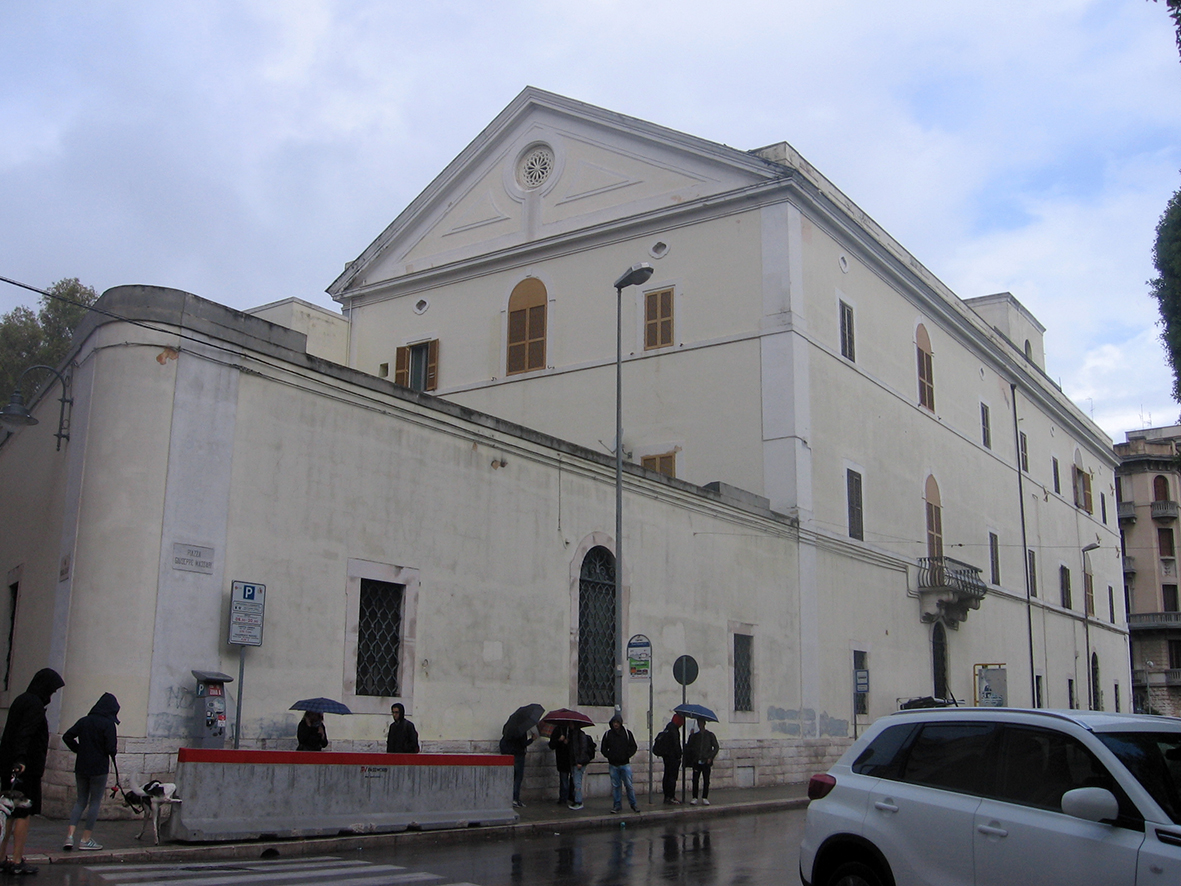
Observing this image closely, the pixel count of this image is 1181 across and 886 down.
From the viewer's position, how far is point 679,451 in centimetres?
2767

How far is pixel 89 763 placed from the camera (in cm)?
1105

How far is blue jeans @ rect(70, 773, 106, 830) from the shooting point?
11039 mm

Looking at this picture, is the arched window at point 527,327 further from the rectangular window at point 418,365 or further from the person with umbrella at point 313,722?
the person with umbrella at point 313,722

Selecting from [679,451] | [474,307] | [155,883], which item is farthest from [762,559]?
[155,883]

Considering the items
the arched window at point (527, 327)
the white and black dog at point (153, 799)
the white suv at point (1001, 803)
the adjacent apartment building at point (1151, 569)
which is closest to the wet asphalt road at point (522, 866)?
the white and black dog at point (153, 799)

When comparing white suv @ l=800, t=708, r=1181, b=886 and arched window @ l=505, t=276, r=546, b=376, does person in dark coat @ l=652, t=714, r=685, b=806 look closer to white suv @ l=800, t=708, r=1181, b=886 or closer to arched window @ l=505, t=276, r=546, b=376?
white suv @ l=800, t=708, r=1181, b=886

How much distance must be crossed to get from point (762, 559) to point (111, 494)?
14.7 meters

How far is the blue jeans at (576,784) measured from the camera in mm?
17344

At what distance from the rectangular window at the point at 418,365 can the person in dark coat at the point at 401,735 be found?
17582 mm

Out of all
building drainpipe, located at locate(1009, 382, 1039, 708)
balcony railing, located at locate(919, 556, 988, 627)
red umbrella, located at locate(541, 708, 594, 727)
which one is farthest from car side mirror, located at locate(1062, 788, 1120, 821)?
building drainpipe, located at locate(1009, 382, 1039, 708)

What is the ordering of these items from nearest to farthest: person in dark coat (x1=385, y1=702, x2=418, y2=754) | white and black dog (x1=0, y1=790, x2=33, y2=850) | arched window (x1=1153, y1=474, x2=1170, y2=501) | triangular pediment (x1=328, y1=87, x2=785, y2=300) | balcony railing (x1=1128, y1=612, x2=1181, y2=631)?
white and black dog (x1=0, y1=790, x2=33, y2=850), person in dark coat (x1=385, y1=702, x2=418, y2=754), triangular pediment (x1=328, y1=87, x2=785, y2=300), balcony railing (x1=1128, y1=612, x2=1181, y2=631), arched window (x1=1153, y1=474, x2=1170, y2=501)

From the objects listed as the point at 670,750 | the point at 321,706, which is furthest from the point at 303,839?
the point at 670,750

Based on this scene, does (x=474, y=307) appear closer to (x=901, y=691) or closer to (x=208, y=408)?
(x=901, y=691)

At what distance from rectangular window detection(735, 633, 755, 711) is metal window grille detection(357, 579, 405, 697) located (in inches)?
372
